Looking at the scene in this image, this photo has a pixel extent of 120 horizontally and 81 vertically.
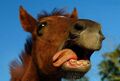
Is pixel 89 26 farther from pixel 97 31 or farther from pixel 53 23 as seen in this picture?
pixel 53 23

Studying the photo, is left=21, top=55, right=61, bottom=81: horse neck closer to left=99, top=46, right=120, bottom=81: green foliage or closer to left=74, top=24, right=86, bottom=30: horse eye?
left=74, top=24, right=86, bottom=30: horse eye

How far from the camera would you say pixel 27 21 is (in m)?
5.42

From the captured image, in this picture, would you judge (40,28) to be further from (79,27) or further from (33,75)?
(79,27)

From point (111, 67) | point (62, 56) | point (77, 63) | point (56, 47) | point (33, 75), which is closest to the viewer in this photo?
point (77, 63)

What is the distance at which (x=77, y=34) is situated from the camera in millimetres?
4273

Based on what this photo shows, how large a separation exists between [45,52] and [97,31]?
2.76ft

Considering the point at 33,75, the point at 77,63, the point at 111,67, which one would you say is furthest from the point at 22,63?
the point at 111,67

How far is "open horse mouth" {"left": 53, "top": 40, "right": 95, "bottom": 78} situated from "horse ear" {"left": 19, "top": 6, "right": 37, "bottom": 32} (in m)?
0.99

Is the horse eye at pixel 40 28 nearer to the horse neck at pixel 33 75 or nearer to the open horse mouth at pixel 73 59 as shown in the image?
the horse neck at pixel 33 75

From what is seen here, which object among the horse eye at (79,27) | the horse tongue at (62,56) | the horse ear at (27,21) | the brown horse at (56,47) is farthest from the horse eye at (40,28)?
the horse eye at (79,27)

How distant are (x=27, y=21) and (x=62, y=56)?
1.18 meters

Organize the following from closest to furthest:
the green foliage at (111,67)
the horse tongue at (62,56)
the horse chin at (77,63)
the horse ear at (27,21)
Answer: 1. the horse chin at (77,63)
2. the horse tongue at (62,56)
3. the horse ear at (27,21)
4. the green foliage at (111,67)

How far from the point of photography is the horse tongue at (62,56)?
436cm

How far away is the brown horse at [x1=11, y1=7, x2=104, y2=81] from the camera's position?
423cm
